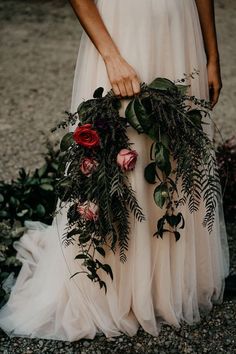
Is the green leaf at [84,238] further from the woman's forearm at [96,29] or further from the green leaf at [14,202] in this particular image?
the green leaf at [14,202]

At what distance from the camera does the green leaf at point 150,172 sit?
7.63 feet

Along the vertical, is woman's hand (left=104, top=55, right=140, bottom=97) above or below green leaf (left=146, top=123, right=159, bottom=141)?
above

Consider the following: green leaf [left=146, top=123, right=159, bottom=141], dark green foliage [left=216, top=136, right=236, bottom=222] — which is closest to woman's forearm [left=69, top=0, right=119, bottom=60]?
green leaf [left=146, top=123, right=159, bottom=141]

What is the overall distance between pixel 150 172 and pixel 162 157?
14 centimetres

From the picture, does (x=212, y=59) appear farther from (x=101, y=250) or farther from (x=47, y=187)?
(x=47, y=187)

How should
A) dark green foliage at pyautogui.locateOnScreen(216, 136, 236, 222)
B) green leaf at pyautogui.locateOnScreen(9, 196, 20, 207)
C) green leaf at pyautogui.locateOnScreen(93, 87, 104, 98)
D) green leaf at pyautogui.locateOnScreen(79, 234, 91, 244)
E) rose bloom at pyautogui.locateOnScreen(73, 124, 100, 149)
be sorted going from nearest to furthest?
1. rose bloom at pyautogui.locateOnScreen(73, 124, 100, 149)
2. green leaf at pyautogui.locateOnScreen(93, 87, 104, 98)
3. green leaf at pyautogui.locateOnScreen(79, 234, 91, 244)
4. green leaf at pyautogui.locateOnScreen(9, 196, 20, 207)
5. dark green foliage at pyautogui.locateOnScreen(216, 136, 236, 222)

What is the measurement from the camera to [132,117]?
7.22 feet

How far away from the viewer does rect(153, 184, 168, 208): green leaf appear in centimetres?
229

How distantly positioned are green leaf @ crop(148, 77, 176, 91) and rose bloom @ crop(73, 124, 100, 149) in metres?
0.31

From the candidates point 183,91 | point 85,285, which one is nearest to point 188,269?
point 85,285

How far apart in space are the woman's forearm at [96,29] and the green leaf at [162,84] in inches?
7.6

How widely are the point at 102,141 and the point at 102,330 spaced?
3.02 ft

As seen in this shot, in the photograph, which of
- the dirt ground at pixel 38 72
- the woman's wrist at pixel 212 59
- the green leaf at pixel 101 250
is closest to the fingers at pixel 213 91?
the woman's wrist at pixel 212 59

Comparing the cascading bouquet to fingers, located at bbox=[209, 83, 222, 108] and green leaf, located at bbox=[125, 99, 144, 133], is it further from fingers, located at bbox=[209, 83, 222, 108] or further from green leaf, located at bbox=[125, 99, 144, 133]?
fingers, located at bbox=[209, 83, 222, 108]
